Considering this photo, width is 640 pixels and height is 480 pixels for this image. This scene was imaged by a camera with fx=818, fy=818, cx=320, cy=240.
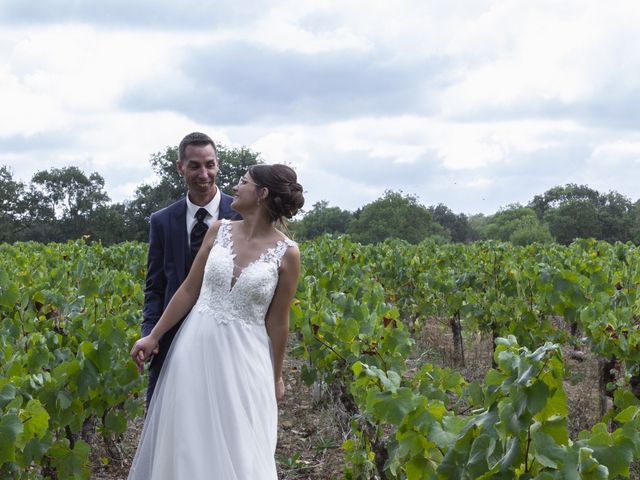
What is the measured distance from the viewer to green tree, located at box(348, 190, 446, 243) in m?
71.1

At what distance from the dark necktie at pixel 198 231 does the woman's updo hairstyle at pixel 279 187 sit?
20.0 inches

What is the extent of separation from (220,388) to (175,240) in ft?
2.74

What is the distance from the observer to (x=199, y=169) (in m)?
3.67

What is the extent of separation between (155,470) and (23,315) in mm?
2034

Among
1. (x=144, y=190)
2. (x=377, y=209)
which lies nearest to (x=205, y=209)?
(x=144, y=190)

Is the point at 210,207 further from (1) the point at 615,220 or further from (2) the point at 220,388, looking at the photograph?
(1) the point at 615,220

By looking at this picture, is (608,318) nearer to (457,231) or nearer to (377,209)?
(377,209)

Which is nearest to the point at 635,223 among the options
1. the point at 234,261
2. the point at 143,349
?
the point at 234,261

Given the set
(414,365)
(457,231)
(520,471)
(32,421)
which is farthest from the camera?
(457,231)

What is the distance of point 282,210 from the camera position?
3.43 m

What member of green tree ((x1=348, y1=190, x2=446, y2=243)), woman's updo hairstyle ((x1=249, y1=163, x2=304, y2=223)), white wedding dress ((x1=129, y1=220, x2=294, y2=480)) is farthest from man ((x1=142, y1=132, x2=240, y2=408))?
green tree ((x1=348, y1=190, x2=446, y2=243))

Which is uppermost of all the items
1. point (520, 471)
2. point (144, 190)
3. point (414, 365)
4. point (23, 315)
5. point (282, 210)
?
point (144, 190)

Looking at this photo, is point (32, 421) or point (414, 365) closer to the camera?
point (32, 421)

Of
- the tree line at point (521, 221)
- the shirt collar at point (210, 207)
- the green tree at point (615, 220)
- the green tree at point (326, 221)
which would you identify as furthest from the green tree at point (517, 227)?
the shirt collar at point (210, 207)
